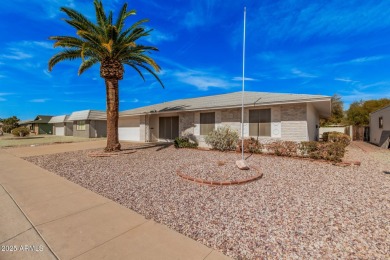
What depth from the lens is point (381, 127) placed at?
17203 mm

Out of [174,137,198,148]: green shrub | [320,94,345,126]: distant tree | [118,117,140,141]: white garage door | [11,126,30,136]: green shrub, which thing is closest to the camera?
[174,137,198,148]: green shrub

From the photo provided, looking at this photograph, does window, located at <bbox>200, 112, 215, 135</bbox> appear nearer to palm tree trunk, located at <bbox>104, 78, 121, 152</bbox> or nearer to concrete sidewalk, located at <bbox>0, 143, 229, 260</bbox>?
palm tree trunk, located at <bbox>104, 78, 121, 152</bbox>

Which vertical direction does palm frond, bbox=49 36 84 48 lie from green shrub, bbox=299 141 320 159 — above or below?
above

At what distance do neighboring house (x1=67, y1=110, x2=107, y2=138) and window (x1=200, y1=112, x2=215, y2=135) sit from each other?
63.7ft

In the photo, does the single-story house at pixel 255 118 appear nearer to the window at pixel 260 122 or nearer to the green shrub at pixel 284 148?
the window at pixel 260 122

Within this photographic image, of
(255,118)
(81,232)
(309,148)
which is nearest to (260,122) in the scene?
(255,118)

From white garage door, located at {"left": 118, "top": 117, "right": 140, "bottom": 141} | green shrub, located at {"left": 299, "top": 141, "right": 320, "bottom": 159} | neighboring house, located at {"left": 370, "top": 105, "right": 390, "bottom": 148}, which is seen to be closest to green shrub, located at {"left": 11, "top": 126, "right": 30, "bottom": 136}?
white garage door, located at {"left": 118, "top": 117, "right": 140, "bottom": 141}

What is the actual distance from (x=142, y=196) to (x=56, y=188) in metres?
2.77

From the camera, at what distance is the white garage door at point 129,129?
20500mm

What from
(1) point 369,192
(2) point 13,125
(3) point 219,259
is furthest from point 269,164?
(2) point 13,125

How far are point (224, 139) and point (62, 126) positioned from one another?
37.9 meters

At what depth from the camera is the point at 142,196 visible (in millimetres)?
4785

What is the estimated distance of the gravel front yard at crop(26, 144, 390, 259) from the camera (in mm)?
2812

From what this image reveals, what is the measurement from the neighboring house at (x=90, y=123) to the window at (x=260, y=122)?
23295mm
